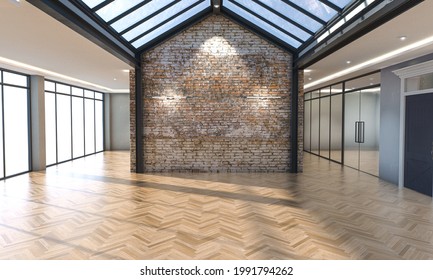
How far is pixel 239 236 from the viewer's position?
381 cm

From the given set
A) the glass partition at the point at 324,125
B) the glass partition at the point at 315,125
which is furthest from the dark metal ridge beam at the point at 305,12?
the glass partition at the point at 315,125

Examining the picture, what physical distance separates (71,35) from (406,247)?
571 cm

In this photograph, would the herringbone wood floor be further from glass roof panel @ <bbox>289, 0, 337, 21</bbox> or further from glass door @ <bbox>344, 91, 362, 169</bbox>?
glass roof panel @ <bbox>289, 0, 337, 21</bbox>

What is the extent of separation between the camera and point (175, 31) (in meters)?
8.14

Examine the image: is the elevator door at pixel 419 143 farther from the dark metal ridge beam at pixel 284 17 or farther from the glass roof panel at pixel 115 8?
the glass roof panel at pixel 115 8

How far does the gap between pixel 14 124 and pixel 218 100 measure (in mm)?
5451

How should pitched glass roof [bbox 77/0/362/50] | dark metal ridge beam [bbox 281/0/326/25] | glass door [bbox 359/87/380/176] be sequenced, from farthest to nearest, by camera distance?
glass door [bbox 359/87/380/176]
dark metal ridge beam [bbox 281/0/326/25]
pitched glass roof [bbox 77/0/362/50]

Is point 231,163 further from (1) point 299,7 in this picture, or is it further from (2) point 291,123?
(1) point 299,7

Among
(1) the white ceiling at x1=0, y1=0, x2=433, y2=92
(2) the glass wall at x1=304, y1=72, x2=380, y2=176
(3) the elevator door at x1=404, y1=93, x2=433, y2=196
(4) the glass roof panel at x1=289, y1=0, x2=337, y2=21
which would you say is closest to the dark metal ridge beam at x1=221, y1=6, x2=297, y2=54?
(1) the white ceiling at x1=0, y1=0, x2=433, y2=92

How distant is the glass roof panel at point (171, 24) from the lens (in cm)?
758

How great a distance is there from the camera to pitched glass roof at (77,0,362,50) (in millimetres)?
5664

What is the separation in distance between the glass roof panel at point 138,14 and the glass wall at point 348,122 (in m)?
5.58

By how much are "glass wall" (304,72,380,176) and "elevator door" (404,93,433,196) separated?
51.5 inches

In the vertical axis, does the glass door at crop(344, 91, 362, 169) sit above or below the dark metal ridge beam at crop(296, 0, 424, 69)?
below
